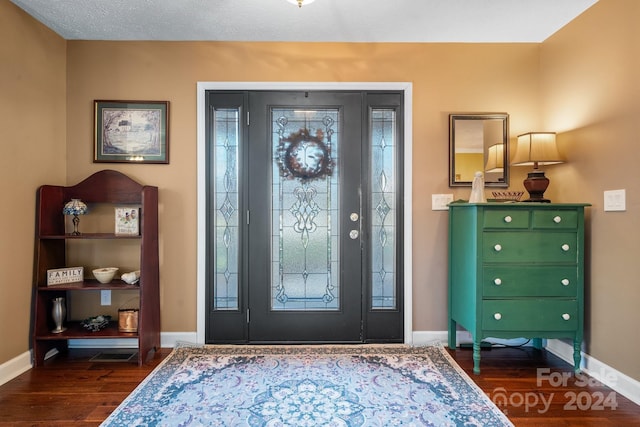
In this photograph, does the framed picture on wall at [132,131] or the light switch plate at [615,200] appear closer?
the light switch plate at [615,200]

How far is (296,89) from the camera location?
289cm

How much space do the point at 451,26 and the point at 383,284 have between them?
6.57 feet

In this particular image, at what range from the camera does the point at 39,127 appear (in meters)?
2.58

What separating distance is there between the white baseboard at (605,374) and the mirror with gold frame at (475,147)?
1.36 meters

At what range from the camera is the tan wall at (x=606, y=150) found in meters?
2.10

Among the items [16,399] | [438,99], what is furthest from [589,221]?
[16,399]

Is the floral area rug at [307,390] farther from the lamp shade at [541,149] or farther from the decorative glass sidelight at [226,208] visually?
the lamp shade at [541,149]

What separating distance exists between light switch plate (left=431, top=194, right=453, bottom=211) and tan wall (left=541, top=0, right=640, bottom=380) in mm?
794

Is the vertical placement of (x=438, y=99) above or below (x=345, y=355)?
above

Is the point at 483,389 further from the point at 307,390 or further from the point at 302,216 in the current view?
the point at 302,216

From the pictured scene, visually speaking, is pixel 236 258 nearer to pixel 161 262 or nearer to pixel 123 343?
pixel 161 262

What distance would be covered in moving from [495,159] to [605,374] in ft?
5.26

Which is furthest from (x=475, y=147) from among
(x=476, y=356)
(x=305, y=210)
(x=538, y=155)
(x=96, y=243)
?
(x=96, y=243)

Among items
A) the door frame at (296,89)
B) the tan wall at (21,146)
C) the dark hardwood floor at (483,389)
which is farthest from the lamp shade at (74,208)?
the dark hardwood floor at (483,389)
